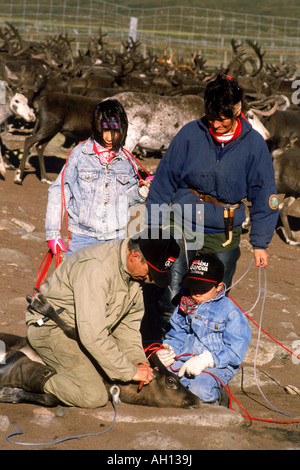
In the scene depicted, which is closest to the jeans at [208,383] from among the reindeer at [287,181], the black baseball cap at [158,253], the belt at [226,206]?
the black baseball cap at [158,253]

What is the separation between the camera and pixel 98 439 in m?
3.49

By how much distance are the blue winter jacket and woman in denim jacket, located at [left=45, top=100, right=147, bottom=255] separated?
291mm

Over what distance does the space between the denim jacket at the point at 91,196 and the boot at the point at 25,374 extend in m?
0.79

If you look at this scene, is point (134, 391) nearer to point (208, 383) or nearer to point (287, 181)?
point (208, 383)

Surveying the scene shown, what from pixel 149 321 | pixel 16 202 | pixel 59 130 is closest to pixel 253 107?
pixel 59 130

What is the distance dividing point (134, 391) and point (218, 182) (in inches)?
53.6

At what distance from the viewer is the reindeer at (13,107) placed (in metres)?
10.5

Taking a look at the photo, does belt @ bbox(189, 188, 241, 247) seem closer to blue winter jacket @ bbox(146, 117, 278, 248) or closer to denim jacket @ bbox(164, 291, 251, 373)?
blue winter jacket @ bbox(146, 117, 278, 248)

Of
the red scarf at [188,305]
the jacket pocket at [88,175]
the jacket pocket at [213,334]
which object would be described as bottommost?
the jacket pocket at [213,334]

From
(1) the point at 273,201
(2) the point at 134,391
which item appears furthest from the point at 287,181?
(2) the point at 134,391

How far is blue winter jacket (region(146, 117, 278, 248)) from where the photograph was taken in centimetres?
422

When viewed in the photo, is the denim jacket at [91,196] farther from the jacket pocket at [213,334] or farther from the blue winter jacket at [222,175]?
the jacket pocket at [213,334]

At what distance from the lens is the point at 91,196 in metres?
4.39

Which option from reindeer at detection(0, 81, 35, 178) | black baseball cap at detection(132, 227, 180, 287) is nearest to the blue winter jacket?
black baseball cap at detection(132, 227, 180, 287)
